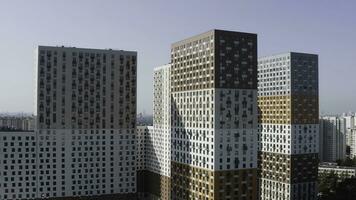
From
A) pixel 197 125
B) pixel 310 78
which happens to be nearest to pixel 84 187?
pixel 197 125

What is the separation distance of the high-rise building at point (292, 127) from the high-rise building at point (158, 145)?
133 feet

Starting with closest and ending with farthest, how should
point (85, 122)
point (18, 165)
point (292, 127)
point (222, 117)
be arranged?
point (222, 117) < point (18, 165) < point (85, 122) < point (292, 127)

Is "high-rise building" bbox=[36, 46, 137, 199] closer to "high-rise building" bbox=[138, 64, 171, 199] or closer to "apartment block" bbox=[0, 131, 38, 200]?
"apartment block" bbox=[0, 131, 38, 200]

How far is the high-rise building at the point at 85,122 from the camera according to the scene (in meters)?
154

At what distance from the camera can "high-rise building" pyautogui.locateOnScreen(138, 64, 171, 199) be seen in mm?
176875

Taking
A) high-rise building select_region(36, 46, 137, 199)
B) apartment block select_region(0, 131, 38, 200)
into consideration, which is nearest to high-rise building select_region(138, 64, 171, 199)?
high-rise building select_region(36, 46, 137, 199)

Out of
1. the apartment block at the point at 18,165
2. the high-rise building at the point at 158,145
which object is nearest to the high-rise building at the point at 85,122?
the apartment block at the point at 18,165

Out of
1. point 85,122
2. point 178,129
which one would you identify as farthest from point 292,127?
point 85,122

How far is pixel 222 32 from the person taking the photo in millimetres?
116188

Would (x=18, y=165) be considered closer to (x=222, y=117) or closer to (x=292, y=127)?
(x=222, y=117)

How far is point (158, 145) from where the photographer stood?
185 meters

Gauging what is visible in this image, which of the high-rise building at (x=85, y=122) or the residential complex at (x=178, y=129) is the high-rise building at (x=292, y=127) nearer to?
the residential complex at (x=178, y=129)

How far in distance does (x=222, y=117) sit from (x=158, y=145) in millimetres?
73472

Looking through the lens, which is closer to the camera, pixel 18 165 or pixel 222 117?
pixel 222 117
